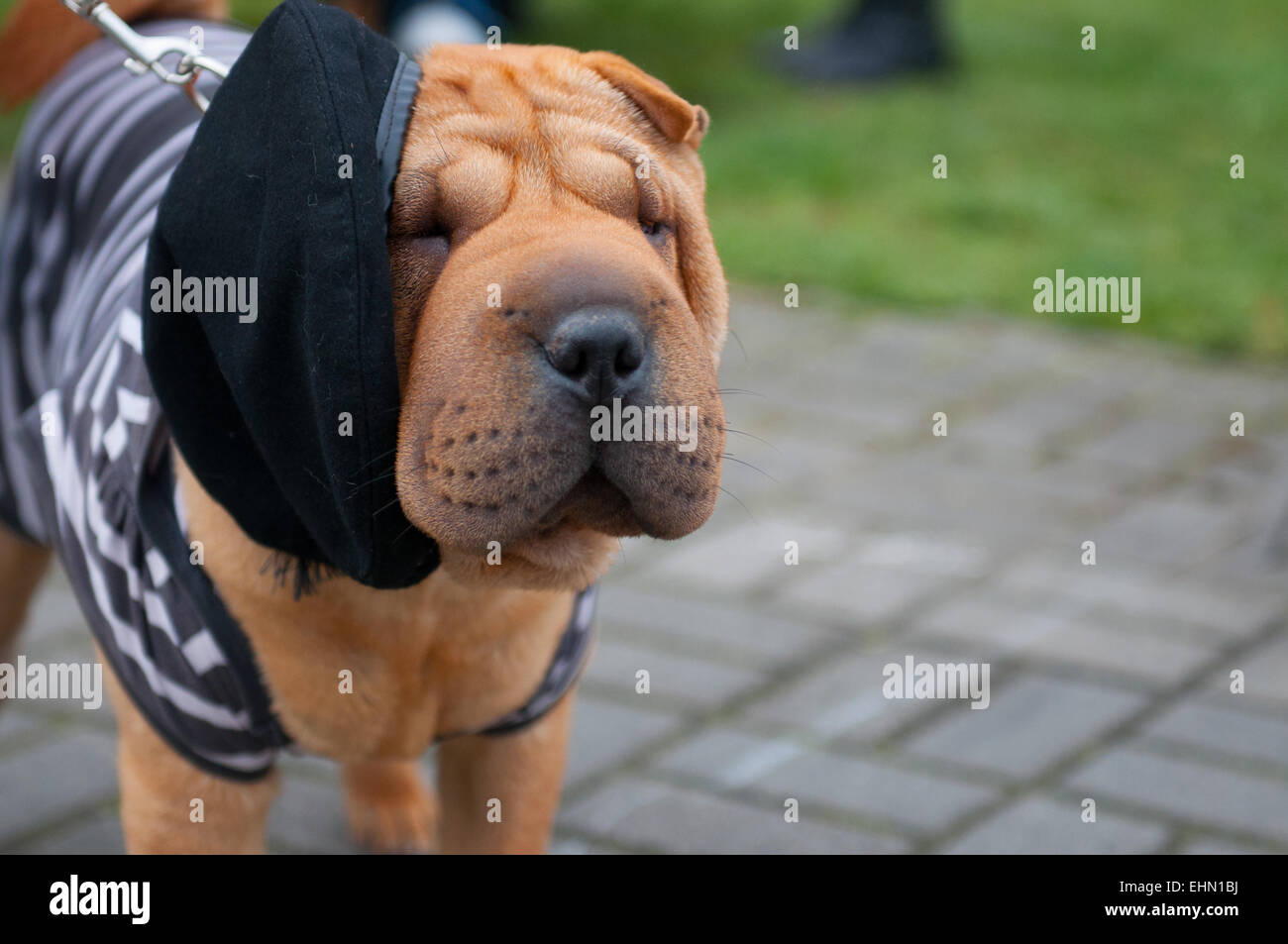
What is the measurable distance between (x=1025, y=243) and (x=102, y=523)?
5543 millimetres

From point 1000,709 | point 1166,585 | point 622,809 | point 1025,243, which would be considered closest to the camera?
point 622,809

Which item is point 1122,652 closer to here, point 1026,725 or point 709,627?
point 1026,725

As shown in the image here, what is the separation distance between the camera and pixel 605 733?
3.74 meters

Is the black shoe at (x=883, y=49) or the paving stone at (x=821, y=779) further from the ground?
the black shoe at (x=883, y=49)

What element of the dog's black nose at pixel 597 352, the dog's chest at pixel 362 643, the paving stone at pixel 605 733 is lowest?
the paving stone at pixel 605 733

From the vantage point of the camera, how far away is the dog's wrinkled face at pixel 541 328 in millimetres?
1874

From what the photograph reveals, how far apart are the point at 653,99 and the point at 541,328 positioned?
0.51m

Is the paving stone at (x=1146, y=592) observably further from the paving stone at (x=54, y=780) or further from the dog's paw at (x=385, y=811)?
the paving stone at (x=54, y=780)

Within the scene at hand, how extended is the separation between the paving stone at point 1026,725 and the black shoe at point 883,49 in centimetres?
679

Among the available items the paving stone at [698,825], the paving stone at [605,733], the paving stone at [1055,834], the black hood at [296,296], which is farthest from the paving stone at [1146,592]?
the black hood at [296,296]

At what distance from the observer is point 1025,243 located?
7.19m

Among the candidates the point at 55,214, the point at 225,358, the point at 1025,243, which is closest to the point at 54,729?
the point at 55,214

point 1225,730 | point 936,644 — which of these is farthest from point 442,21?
point 1225,730
